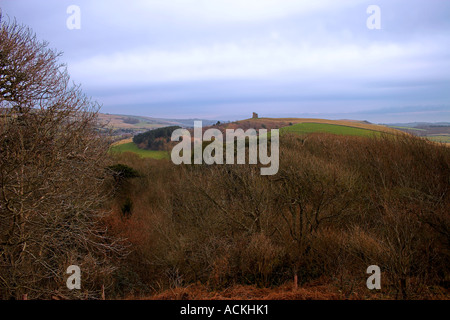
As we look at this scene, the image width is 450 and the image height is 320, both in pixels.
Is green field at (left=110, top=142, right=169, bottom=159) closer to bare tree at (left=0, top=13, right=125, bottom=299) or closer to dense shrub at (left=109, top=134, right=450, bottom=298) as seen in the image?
dense shrub at (left=109, top=134, right=450, bottom=298)

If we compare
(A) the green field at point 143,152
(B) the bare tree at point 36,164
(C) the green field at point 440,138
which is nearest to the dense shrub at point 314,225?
(C) the green field at point 440,138

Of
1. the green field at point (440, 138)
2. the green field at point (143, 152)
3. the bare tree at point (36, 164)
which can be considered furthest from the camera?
the green field at point (143, 152)

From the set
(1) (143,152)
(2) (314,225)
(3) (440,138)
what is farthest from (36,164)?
(1) (143,152)

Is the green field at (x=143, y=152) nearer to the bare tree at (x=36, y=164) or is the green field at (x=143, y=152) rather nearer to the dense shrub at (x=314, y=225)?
the dense shrub at (x=314, y=225)

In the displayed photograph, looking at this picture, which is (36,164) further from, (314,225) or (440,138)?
(440,138)

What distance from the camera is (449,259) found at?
423 inches

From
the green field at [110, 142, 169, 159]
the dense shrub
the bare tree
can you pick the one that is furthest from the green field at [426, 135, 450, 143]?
the green field at [110, 142, 169, 159]

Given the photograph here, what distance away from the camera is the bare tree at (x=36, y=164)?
10180 millimetres

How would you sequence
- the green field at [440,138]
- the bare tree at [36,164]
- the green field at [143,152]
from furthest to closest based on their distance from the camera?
1. the green field at [143,152]
2. the green field at [440,138]
3. the bare tree at [36,164]

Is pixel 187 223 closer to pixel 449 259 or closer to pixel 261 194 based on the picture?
pixel 261 194

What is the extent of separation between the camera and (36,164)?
35.1ft

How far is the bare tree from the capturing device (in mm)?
10180

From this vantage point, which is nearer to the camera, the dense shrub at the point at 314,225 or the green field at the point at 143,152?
the dense shrub at the point at 314,225

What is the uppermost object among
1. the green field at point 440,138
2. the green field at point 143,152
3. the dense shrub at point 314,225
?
the green field at point 440,138
